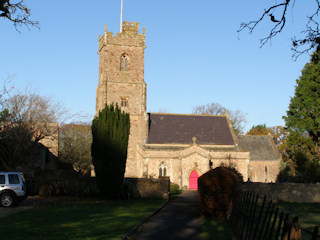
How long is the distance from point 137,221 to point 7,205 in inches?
338

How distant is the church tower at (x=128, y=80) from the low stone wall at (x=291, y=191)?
2214cm

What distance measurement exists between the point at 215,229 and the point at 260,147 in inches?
1788

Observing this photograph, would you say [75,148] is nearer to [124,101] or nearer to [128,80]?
[124,101]

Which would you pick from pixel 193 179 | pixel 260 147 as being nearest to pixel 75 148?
pixel 193 179

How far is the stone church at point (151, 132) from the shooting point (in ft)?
159

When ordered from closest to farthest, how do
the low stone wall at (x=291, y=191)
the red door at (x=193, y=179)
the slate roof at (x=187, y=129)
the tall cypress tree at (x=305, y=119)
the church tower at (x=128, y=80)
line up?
the low stone wall at (x=291, y=191) → the tall cypress tree at (x=305, y=119) → the red door at (x=193, y=179) → the church tower at (x=128, y=80) → the slate roof at (x=187, y=129)

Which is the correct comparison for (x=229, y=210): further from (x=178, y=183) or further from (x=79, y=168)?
(x=79, y=168)

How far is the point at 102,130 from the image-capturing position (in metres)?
27.2

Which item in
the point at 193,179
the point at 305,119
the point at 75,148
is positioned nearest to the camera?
the point at 305,119

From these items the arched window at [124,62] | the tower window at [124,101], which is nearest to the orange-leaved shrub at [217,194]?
the tower window at [124,101]

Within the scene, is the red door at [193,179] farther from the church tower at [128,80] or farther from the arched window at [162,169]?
the church tower at [128,80]

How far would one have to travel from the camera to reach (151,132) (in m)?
51.9

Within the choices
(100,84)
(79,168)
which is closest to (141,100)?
(100,84)

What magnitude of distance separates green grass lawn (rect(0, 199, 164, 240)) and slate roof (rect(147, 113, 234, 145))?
104ft
